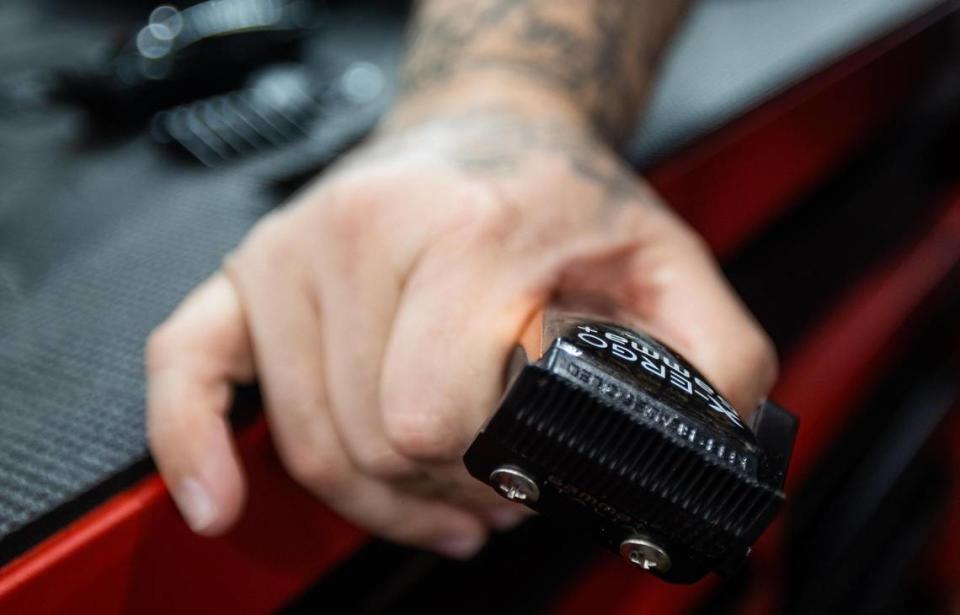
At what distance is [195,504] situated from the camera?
0.92 feet

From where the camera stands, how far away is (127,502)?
283 mm

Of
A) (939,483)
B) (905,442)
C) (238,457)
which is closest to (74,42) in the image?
(238,457)

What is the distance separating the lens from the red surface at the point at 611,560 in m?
0.27

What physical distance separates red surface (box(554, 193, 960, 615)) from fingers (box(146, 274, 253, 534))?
26cm

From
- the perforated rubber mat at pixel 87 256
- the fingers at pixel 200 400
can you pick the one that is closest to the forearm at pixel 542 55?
the perforated rubber mat at pixel 87 256

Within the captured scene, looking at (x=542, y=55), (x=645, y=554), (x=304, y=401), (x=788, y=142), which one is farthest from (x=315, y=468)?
(x=788, y=142)

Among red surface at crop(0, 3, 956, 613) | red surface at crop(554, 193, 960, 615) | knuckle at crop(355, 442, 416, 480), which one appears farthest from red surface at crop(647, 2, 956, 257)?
knuckle at crop(355, 442, 416, 480)

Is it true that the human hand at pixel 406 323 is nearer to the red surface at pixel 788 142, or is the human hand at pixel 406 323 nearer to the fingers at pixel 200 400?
the fingers at pixel 200 400

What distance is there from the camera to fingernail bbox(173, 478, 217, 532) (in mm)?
278

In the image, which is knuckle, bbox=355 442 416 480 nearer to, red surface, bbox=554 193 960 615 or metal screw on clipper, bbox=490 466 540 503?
metal screw on clipper, bbox=490 466 540 503

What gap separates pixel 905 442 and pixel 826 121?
41 centimetres

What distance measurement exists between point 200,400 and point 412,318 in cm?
8

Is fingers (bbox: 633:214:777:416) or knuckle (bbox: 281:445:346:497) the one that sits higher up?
fingers (bbox: 633:214:777:416)

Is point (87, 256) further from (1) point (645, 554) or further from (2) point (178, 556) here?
(1) point (645, 554)
